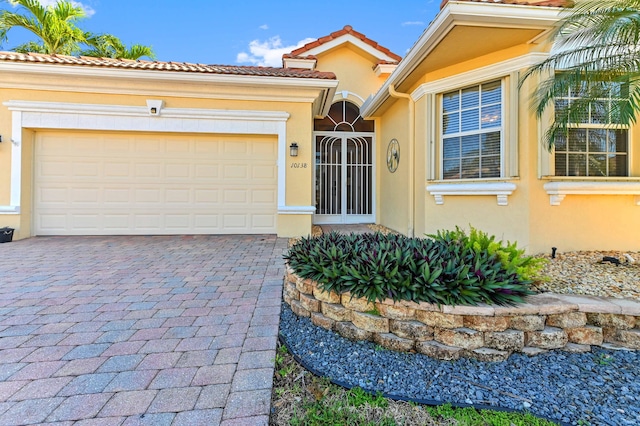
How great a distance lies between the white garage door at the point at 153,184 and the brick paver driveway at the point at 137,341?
2.38m

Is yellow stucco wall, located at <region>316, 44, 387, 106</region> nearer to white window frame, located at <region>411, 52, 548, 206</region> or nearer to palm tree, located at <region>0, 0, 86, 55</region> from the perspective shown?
white window frame, located at <region>411, 52, 548, 206</region>

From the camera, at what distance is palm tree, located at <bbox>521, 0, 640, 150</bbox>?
130 inches

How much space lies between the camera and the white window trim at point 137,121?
647 cm

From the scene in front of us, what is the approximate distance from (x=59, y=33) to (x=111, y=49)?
1787 mm

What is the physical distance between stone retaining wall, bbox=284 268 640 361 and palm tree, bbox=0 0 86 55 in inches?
509

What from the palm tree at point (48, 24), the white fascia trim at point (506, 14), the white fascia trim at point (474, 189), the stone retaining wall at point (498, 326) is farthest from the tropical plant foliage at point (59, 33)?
the stone retaining wall at point (498, 326)

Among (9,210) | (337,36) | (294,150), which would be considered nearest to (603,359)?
(294,150)

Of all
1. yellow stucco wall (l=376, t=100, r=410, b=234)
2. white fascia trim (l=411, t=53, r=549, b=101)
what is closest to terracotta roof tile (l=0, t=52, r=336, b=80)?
yellow stucco wall (l=376, t=100, r=410, b=234)

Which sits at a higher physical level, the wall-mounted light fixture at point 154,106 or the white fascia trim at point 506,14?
the white fascia trim at point 506,14

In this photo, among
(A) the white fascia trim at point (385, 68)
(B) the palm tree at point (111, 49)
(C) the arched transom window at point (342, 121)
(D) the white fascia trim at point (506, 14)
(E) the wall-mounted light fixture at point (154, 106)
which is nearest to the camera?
(D) the white fascia trim at point (506, 14)

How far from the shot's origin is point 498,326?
229 centimetres

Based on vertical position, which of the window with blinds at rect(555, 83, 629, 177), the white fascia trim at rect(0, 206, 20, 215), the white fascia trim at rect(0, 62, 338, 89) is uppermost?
the white fascia trim at rect(0, 62, 338, 89)

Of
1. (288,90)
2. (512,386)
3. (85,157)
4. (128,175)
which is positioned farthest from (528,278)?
(85,157)

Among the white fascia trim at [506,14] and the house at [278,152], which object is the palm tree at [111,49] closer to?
the house at [278,152]
